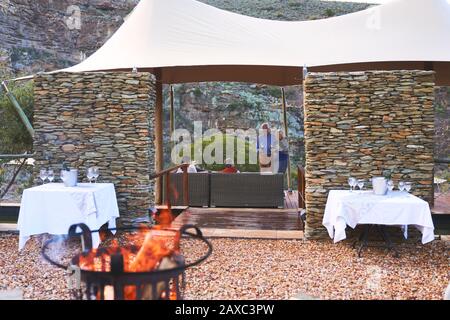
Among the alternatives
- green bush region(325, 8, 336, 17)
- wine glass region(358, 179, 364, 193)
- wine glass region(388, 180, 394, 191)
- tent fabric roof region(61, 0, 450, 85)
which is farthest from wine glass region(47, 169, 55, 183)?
green bush region(325, 8, 336, 17)

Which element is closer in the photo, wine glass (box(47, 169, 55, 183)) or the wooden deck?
wine glass (box(47, 169, 55, 183))

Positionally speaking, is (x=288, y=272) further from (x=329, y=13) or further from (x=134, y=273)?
(x=329, y=13)

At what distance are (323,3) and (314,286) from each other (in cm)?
2932

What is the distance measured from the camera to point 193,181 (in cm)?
758

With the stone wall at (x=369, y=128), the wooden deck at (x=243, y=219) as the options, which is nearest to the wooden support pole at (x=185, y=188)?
the wooden deck at (x=243, y=219)

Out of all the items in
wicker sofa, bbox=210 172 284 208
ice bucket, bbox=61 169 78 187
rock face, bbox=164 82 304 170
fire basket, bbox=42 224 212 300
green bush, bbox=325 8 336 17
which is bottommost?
wicker sofa, bbox=210 172 284 208

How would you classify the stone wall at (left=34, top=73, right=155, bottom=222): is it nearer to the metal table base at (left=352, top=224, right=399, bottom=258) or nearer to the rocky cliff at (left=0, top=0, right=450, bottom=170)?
the metal table base at (left=352, top=224, right=399, bottom=258)

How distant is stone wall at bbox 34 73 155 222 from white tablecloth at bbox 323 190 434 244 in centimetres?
244

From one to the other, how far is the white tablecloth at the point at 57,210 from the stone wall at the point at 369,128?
254 centimetres

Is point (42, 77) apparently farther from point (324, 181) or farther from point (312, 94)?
point (324, 181)

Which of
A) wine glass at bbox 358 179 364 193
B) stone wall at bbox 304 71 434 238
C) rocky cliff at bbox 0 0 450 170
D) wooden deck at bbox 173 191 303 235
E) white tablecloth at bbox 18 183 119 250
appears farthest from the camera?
rocky cliff at bbox 0 0 450 170

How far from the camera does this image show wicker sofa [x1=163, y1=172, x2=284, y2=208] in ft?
24.3

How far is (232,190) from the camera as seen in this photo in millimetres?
7496
